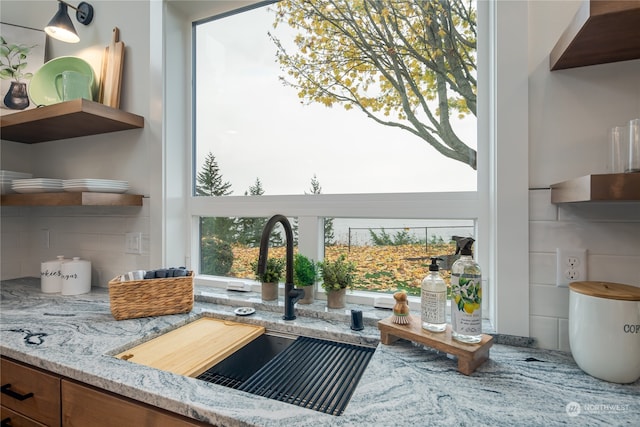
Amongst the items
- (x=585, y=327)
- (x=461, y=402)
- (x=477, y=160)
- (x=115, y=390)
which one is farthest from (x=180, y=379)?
(x=477, y=160)

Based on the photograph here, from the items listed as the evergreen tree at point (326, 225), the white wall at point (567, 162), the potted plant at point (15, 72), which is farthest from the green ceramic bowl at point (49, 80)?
the white wall at point (567, 162)

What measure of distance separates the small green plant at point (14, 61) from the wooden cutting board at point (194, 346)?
1718mm

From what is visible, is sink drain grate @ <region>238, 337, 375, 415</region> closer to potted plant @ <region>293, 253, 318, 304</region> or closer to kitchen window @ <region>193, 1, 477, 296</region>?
potted plant @ <region>293, 253, 318, 304</region>

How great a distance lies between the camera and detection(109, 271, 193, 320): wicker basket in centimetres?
117

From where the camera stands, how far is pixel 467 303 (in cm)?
83

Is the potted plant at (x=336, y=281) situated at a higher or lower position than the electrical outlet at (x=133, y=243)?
lower

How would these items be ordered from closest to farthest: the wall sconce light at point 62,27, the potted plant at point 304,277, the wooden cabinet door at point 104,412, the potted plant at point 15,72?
the wooden cabinet door at point 104,412 < the potted plant at point 304,277 < the wall sconce light at point 62,27 < the potted plant at point 15,72

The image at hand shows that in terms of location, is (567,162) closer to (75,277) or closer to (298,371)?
(298,371)

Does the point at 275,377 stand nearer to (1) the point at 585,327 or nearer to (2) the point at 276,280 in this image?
(2) the point at 276,280

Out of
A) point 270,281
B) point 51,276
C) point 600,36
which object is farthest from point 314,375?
point 51,276

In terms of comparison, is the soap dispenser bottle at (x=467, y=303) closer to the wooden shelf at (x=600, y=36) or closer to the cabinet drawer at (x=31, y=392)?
the wooden shelf at (x=600, y=36)

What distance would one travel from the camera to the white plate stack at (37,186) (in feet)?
4.79

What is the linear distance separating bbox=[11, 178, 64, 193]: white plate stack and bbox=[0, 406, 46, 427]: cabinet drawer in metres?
0.90

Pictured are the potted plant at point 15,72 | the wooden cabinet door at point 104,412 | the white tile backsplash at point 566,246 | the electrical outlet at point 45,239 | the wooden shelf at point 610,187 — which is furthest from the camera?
the electrical outlet at point 45,239
